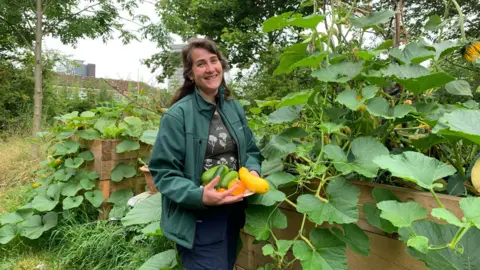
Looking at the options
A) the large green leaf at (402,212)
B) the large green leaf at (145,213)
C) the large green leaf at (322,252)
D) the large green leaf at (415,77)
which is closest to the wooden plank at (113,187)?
the large green leaf at (145,213)

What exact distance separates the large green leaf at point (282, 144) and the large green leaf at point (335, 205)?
0.22 m

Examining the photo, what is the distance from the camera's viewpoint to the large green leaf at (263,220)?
1262 millimetres

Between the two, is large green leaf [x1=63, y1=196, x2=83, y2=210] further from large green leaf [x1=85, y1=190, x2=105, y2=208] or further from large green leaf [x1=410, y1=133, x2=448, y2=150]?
large green leaf [x1=410, y1=133, x2=448, y2=150]

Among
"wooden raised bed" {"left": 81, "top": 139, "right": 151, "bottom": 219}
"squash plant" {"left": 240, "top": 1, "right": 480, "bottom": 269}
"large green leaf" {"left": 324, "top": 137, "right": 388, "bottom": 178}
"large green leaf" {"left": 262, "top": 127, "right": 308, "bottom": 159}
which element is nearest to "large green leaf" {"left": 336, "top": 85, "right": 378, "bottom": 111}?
"squash plant" {"left": 240, "top": 1, "right": 480, "bottom": 269}

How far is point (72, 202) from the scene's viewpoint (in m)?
2.85

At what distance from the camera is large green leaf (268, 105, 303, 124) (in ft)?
Answer: 4.75

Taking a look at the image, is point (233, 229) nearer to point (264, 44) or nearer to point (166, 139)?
point (166, 139)

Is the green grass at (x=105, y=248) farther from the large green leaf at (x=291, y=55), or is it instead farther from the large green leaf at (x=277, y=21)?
the large green leaf at (x=277, y=21)

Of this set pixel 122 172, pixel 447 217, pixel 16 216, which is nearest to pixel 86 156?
pixel 122 172

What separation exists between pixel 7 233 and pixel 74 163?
691mm

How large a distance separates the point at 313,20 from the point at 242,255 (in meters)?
1.21

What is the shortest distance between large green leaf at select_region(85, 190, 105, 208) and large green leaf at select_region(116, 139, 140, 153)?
38 cm

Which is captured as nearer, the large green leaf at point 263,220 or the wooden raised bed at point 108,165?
the large green leaf at point 263,220

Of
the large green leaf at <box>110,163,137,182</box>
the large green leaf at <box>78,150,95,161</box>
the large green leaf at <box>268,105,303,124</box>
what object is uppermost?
the large green leaf at <box>268,105,303,124</box>
